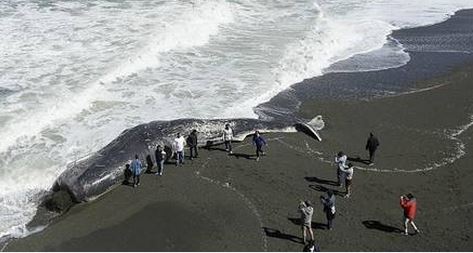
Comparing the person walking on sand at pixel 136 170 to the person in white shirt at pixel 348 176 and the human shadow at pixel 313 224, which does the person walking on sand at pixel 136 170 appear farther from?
the person in white shirt at pixel 348 176

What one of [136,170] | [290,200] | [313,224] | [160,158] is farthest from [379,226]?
[136,170]

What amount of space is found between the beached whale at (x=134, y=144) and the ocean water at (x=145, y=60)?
4.29ft

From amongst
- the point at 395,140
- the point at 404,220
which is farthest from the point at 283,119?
the point at 404,220

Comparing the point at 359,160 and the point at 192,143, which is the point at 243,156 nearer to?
the point at 192,143

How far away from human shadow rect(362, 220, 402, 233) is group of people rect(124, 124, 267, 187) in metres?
5.60

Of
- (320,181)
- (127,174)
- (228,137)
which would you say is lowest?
(127,174)

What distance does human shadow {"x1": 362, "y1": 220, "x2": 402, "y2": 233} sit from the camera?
19.5 metres

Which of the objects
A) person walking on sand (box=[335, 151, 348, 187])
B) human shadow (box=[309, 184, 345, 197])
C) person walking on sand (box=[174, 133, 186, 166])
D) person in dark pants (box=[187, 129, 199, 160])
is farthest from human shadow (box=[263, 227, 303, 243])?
person in dark pants (box=[187, 129, 199, 160])

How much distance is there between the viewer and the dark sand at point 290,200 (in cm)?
1897

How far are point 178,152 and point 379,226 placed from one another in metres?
7.99

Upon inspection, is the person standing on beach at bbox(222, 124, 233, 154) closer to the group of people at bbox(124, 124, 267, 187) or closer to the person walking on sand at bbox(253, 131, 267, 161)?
the group of people at bbox(124, 124, 267, 187)

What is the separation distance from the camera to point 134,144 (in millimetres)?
23891

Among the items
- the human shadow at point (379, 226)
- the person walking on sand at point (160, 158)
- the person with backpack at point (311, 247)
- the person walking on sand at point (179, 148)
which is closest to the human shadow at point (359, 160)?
the human shadow at point (379, 226)

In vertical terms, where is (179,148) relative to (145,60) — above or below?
below
